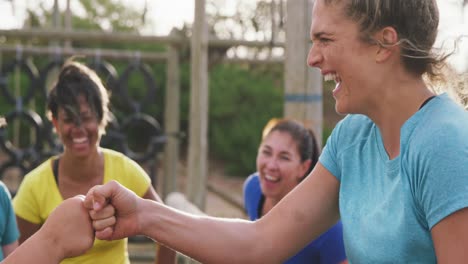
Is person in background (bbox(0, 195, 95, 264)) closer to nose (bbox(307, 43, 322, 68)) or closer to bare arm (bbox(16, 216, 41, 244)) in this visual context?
nose (bbox(307, 43, 322, 68))

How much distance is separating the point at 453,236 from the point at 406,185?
0.15m

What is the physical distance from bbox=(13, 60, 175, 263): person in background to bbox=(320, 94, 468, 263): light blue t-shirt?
1258 mm

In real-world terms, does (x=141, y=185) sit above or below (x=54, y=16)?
below

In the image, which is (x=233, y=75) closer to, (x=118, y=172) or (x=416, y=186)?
(x=118, y=172)

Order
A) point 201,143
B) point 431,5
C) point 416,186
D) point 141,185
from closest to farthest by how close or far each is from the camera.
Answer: point 416,186 < point 431,5 < point 141,185 < point 201,143

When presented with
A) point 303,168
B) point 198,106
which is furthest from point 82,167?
point 198,106

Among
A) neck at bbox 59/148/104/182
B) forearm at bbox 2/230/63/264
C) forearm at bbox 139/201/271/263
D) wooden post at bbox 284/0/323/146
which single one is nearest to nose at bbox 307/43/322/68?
forearm at bbox 139/201/271/263

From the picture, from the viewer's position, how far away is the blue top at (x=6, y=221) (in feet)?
9.15

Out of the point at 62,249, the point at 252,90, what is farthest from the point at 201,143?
the point at 252,90

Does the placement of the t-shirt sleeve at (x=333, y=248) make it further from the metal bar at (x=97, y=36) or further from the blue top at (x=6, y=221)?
the metal bar at (x=97, y=36)

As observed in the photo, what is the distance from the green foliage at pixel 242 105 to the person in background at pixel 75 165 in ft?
32.4

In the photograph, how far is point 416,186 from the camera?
1702mm

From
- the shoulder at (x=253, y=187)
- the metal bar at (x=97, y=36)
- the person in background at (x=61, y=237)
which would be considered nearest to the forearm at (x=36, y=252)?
the person in background at (x=61, y=237)

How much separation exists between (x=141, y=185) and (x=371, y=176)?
137 centimetres
